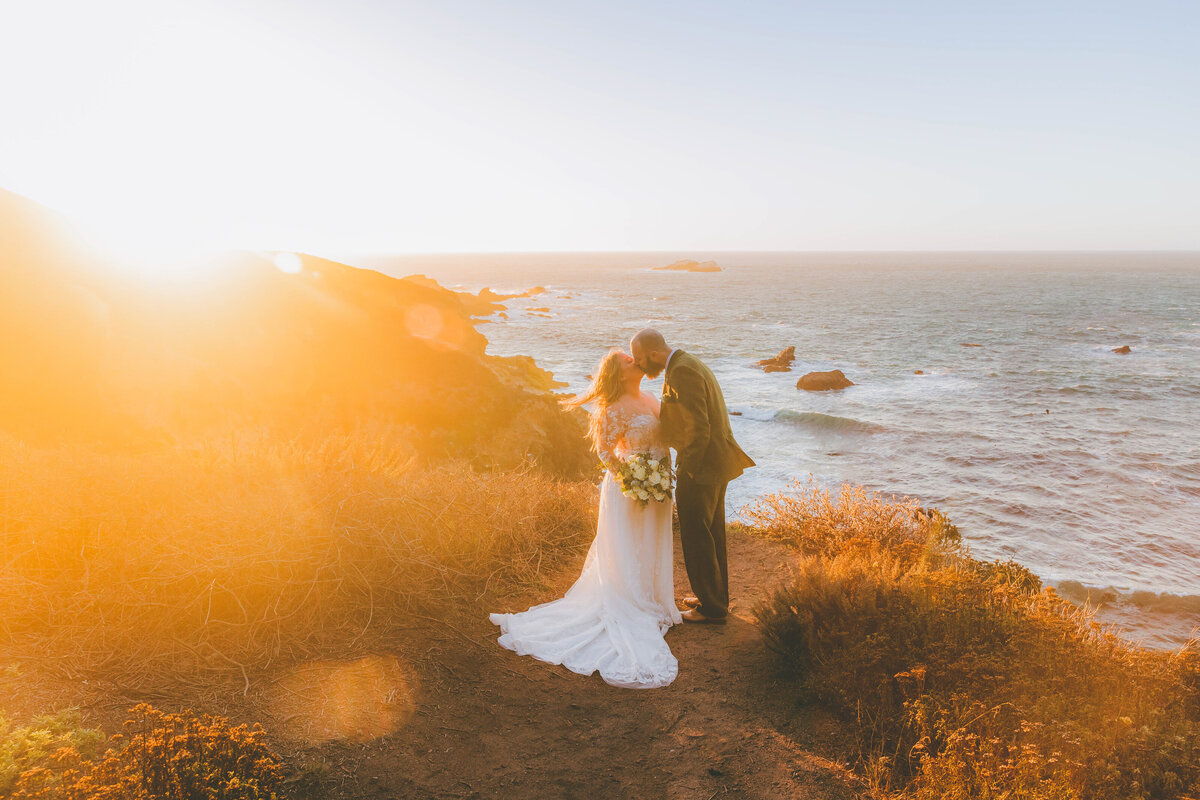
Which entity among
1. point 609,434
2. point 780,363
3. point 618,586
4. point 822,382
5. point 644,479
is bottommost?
point 822,382

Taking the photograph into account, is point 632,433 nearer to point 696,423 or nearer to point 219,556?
point 696,423

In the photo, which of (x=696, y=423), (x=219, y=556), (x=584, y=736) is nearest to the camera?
(x=584, y=736)

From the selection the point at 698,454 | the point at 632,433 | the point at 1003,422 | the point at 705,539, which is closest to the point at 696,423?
the point at 698,454

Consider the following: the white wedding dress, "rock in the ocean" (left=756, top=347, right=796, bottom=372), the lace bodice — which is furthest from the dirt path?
"rock in the ocean" (left=756, top=347, right=796, bottom=372)

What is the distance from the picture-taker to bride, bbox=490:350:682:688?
574 cm

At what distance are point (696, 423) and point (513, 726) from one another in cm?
297

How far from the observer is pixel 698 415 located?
574 centimetres

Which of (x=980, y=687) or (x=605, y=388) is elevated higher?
(x=605, y=388)

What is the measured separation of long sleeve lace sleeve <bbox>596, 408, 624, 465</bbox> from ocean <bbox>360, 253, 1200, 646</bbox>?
11474 millimetres

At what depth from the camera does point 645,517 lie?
6.04m

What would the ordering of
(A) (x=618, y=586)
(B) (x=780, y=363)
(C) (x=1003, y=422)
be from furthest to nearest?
(B) (x=780, y=363)
(C) (x=1003, y=422)
(A) (x=618, y=586)

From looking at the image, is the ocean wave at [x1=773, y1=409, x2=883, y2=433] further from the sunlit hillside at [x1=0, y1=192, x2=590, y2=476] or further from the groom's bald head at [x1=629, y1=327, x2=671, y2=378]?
the groom's bald head at [x1=629, y1=327, x2=671, y2=378]

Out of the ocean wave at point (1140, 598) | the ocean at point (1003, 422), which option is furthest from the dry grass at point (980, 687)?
the ocean at point (1003, 422)

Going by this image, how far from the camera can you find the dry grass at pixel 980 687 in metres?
3.57
